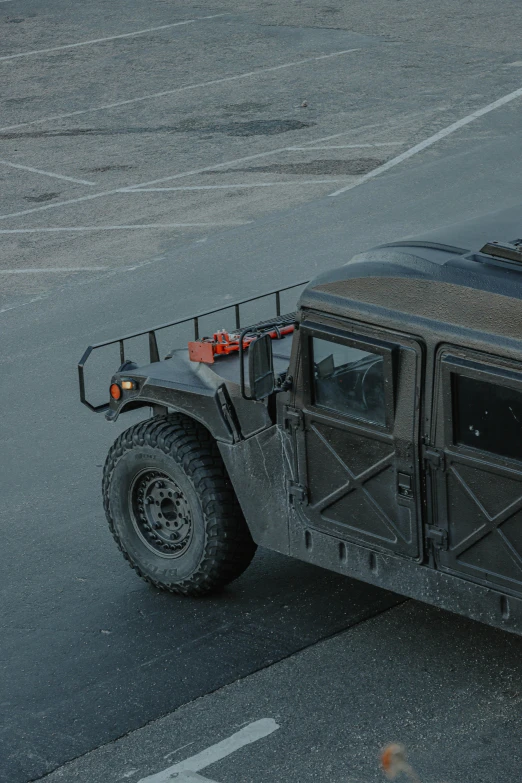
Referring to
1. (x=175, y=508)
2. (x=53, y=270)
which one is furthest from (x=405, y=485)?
(x=53, y=270)

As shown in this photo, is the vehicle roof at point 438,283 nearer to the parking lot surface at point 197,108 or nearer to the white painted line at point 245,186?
the parking lot surface at point 197,108

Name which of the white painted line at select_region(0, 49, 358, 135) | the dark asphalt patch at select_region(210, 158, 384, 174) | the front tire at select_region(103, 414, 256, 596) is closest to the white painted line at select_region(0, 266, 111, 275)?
the dark asphalt patch at select_region(210, 158, 384, 174)

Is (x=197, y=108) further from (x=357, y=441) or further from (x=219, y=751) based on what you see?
(x=219, y=751)

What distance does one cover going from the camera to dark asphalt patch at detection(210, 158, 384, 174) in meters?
16.5

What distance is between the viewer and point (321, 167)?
54.4 feet

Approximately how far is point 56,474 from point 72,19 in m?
20.6

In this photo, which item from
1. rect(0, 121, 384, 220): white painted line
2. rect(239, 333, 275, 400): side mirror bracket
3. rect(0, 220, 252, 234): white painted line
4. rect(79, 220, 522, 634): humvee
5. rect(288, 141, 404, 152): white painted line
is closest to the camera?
rect(79, 220, 522, 634): humvee

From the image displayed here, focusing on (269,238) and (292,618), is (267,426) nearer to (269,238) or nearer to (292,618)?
(292,618)

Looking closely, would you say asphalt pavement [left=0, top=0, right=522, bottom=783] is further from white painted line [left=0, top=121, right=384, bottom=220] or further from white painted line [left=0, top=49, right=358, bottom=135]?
white painted line [left=0, top=49, right=358, bottom=135]

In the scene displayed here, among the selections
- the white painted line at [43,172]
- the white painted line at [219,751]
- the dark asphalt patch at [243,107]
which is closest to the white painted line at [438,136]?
the dark asphalt patch at [243,107]

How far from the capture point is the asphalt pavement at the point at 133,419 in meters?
6.01

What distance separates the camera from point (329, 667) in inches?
255

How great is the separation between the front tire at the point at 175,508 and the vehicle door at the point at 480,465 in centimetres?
137

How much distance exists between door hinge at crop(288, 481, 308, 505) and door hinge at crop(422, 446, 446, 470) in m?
0.82
